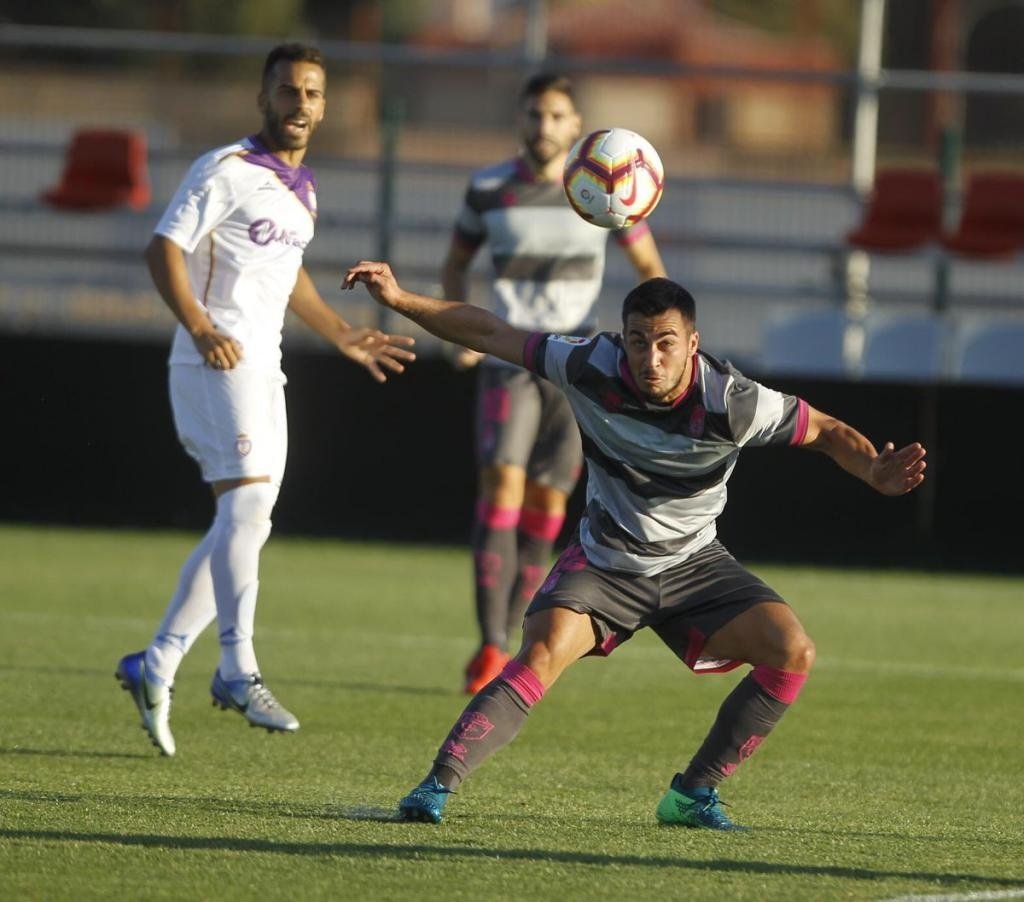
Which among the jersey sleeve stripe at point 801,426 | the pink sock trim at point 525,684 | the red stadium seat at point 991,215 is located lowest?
the pink sock trim at point 525,684

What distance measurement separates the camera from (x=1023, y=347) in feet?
50.5

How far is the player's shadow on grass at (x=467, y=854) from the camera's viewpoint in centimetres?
514

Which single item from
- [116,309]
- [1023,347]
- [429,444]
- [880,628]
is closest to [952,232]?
[1023,347]

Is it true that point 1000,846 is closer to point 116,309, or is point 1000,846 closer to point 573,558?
point 573,558

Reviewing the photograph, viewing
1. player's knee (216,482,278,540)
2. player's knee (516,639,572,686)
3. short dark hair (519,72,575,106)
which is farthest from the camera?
short dark hair (519,72,575,106)

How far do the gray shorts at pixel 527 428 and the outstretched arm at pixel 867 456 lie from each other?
10.3ft

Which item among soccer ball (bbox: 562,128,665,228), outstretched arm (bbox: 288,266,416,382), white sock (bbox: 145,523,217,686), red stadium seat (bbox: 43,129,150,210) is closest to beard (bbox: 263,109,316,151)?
outstretched arm (bbox: 288,266,416,382)

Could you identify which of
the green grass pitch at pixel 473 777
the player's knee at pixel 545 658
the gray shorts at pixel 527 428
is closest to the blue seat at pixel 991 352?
the green grass pitch at pixel 473 777

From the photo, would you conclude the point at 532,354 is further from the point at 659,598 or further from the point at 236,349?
the point at 236,349

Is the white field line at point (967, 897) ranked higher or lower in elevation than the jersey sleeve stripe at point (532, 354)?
lower

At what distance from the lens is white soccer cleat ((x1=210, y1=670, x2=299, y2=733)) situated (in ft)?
22.8

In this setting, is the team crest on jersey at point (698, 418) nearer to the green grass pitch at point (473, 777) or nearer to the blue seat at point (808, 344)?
the green grass pitch at point (473, 777)

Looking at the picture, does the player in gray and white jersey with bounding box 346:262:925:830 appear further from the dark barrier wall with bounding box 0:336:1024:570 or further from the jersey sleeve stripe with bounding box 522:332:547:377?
the dark barrier wall with bounding box 0:336:1024:570

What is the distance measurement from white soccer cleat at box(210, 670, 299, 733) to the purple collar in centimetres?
171
